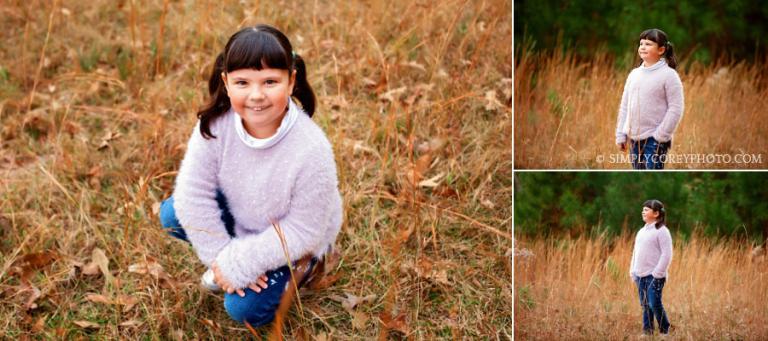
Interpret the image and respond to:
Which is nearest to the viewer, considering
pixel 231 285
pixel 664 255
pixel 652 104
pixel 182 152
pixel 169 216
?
pixel 664 255

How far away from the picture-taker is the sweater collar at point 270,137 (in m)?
1.75

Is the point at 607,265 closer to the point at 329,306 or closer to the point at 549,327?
the point at 549,327

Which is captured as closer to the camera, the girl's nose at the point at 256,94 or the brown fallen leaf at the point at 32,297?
the girl's nose at the point at 256,94

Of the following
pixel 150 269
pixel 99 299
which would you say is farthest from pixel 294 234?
pixel 99 299

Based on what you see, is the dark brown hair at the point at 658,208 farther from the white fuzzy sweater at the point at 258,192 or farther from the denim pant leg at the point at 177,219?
the denim pant leg at the point at 177,219

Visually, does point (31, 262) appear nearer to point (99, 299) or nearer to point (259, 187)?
point (99, 299)

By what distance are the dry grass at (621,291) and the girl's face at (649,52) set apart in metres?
→ 0.48

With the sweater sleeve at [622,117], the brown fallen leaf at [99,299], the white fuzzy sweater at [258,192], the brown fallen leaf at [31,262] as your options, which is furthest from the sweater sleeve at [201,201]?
the sweater sleeve at [622,117]

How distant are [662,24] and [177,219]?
1.56 meters

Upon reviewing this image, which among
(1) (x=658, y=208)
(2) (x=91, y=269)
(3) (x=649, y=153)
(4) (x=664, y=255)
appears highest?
(3) (x=649, y=153)

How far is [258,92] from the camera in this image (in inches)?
64.6

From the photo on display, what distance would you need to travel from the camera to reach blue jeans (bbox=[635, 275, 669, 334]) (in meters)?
1.59

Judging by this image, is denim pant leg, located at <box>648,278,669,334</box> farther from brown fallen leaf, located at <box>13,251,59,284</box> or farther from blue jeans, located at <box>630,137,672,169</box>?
brown fallen leaf, located at <box>13,251,59,284</box>

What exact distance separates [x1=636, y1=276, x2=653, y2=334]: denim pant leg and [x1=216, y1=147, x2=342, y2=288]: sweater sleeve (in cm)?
85
